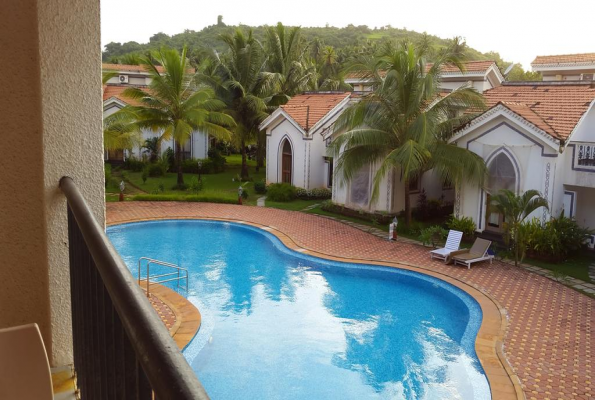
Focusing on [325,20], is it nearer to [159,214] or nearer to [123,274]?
[159,214]

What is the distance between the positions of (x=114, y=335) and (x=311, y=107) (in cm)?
2684

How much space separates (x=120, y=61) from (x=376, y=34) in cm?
4145

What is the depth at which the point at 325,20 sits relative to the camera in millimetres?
76750

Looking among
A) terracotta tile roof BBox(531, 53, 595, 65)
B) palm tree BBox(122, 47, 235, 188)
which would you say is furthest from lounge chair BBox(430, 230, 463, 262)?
terracotta tile roof BBox(531, 53, 595, 65)

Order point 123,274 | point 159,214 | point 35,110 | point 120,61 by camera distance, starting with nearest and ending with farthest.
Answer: point 123,274, point 35,110, point 159,214, point 120,61

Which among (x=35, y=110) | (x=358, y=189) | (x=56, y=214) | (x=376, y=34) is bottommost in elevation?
(x=358, y=189)

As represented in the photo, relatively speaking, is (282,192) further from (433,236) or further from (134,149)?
(134,149)

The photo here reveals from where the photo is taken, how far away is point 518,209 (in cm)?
1620

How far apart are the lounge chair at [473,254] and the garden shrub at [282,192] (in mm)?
10582

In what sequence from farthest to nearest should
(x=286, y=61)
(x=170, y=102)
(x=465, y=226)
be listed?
(x=286, y=61)
(x=170, y=102)
(x=465, y=226)

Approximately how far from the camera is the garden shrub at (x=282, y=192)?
25.9 m

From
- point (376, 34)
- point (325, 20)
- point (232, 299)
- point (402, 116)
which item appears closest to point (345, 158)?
point (402, 116)

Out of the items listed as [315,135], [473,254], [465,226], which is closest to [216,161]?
[315,135]

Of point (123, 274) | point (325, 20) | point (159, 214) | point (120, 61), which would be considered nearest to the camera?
point (123, 274)
